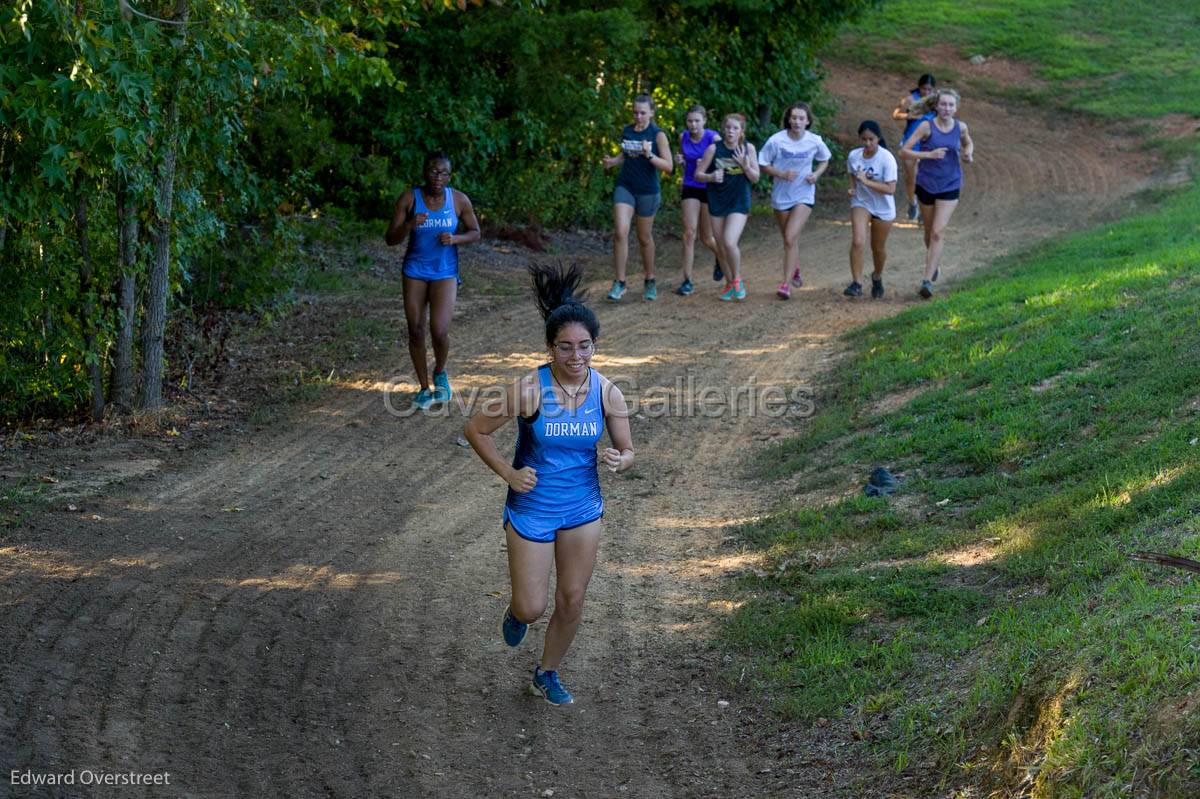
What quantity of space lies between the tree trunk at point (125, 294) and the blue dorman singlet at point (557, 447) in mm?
5125

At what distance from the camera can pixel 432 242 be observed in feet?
33.5

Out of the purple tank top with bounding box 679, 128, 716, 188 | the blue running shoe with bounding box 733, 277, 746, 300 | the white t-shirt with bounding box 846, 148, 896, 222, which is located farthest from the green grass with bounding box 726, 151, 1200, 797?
the purple tank top with bounding box 679, 128, 716, 188

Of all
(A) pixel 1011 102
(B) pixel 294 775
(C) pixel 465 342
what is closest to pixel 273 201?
(C) pixel 465 342

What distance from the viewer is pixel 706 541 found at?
8.12 meters

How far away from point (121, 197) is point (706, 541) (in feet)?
16.7

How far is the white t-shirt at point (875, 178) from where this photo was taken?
44.5 ft

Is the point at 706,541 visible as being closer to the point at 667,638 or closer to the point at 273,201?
the point at 667,638

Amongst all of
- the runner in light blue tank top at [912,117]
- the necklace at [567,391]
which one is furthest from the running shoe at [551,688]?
the runner in light blue tank top at [912,117]

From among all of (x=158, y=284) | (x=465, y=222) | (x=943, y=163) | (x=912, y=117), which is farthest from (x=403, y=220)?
(x=912, y=117)

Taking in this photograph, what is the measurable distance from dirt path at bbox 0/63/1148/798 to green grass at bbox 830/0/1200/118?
800 inches

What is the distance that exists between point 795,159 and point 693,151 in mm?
1103

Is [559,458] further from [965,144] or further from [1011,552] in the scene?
[965,144]

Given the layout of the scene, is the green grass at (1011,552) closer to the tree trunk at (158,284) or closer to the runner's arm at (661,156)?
the runner's arm at (661,156)

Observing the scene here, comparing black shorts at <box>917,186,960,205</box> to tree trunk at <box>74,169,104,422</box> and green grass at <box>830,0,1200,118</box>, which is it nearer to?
tree trunk at <box>74,169,104,422</box>
